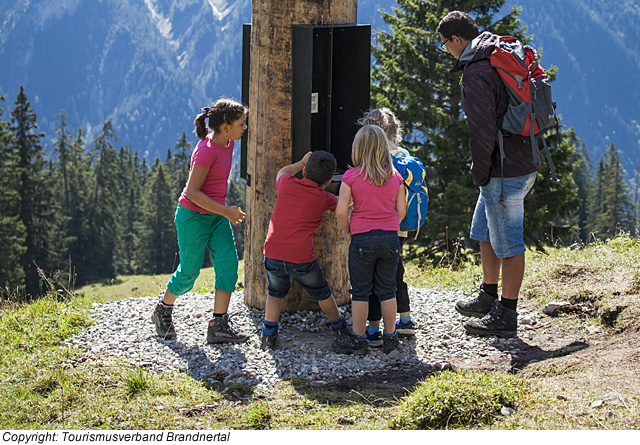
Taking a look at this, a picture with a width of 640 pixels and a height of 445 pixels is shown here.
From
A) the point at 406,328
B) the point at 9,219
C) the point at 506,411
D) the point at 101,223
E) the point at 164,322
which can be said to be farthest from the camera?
the point at 101,223

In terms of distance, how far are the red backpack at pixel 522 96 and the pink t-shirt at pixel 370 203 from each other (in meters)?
1.02

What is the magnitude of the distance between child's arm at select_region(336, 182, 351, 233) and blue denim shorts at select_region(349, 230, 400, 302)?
0.17 m

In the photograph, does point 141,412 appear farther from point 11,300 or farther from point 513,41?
point 513,41

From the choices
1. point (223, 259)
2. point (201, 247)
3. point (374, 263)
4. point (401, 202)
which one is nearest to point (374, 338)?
point (374, 263)

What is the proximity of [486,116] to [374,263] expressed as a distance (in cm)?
154

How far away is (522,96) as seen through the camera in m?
5.11

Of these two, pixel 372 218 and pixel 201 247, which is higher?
pixel 372 218

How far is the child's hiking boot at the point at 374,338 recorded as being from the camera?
5484 millimetres

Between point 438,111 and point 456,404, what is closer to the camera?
point 456,404

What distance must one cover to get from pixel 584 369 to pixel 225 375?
107 inches

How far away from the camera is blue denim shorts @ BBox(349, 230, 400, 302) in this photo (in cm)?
516

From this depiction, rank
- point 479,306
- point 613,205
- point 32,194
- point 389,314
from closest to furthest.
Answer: point 389,314, point 479,306, point 32,194, point 613,205

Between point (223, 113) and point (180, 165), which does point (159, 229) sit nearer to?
point (180, 165)

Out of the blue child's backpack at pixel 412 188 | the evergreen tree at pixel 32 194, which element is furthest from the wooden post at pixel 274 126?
the evergreen tree at pixel 32 194
